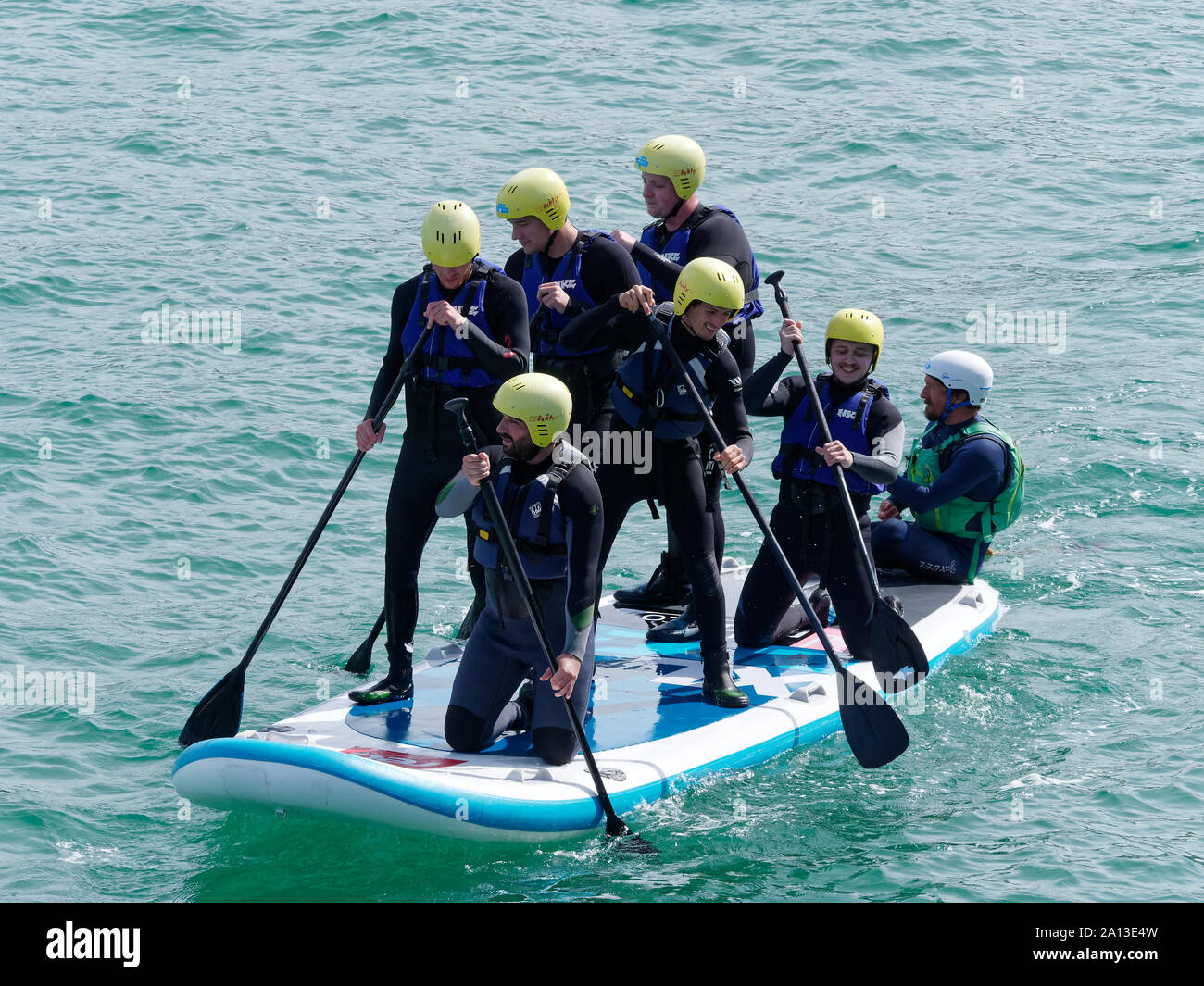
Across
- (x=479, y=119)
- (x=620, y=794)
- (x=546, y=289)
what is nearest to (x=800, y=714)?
(x=620, y=794)

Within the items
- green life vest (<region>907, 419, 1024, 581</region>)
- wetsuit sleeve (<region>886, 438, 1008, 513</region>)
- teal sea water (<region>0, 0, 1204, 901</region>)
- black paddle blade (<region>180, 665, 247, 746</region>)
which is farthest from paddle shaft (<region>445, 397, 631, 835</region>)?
green life vest (<region>907, 419, 1024, 581</region>)

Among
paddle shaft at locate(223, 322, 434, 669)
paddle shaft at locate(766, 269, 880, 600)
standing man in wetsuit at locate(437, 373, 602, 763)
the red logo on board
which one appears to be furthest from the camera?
paddle shaft at locate(766, 269, 880, 600)

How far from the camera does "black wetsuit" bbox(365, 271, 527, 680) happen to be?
7.58 metres

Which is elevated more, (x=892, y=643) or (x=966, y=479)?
(x=966, y=479)

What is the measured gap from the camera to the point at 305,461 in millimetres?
12555

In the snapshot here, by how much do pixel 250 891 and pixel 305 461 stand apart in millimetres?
6056

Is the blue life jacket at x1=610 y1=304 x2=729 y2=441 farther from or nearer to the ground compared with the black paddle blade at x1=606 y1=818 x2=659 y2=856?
farther from the ground

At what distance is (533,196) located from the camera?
7754 millimetres

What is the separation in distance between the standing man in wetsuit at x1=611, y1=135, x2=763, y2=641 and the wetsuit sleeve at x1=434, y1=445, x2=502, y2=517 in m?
1.39

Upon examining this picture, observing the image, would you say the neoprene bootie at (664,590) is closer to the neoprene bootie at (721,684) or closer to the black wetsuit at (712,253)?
the neoprene bootie at (721,684)

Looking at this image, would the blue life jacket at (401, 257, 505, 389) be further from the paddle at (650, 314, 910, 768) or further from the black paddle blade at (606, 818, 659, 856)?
the black paddle blade at (606, 818, 659, 856)

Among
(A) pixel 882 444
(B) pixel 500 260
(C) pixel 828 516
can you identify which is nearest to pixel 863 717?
(C) pixel 828 516

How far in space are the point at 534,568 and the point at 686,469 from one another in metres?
1.21

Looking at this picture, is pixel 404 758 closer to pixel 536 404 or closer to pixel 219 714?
pixel 219 714
